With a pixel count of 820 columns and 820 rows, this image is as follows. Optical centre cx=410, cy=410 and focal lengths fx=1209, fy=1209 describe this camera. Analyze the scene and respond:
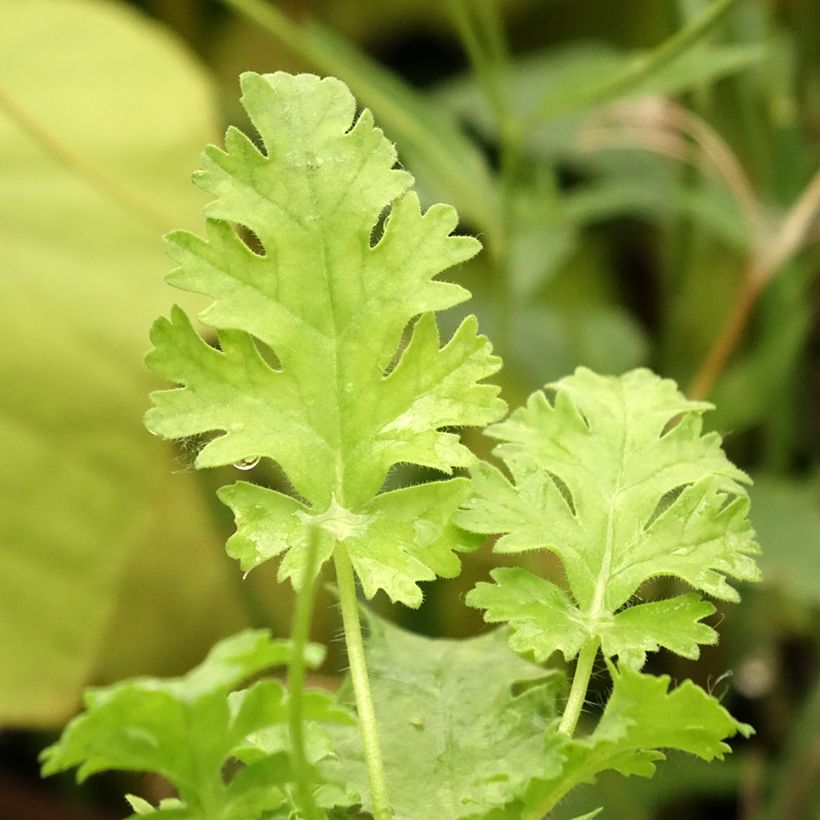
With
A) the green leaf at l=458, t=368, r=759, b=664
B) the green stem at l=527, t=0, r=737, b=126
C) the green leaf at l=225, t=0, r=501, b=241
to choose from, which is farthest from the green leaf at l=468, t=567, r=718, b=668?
the green leaf at l=225, t=0, r=501, b=241

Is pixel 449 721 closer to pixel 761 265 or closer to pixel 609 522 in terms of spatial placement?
pixel 609 522

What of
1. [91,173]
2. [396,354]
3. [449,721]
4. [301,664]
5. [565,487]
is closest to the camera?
[301,664]

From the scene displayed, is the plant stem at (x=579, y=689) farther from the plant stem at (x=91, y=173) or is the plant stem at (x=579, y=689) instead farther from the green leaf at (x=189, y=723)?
the plant stem at (x=91, y=173)

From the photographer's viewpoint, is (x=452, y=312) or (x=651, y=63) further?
(x=452, y=312)

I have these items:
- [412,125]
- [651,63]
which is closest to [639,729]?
[651,63]

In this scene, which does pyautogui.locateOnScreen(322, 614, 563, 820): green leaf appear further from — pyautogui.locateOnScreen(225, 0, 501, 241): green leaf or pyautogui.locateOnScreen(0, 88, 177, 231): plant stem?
pyautogui.locateOnScreen(0, 88, 177, 231): plant stem

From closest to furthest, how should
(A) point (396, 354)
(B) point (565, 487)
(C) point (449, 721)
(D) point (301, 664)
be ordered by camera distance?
(D) point (301, 664) → (C) point (449, 721) → (B) point (565, 487) → (A) point (396, 354)

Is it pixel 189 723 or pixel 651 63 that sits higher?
pixel 651 63

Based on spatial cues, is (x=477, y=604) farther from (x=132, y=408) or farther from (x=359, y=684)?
(x=132, y=408)

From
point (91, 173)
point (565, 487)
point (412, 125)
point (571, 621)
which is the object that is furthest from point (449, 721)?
point (91, 173)
